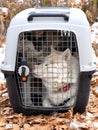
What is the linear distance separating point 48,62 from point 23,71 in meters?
0.18

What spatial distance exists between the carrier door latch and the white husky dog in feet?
0.24

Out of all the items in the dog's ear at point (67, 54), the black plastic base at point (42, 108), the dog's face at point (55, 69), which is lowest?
the black plastic base at point (42, 108)

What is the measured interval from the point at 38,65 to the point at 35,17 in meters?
0.30

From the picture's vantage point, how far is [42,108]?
2.49 m

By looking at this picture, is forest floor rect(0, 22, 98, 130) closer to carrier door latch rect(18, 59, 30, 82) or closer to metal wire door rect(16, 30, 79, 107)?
metal wire door rect(16, 30, 79, 107)

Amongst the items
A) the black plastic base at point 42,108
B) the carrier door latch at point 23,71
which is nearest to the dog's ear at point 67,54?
the black plastic base at point 42,108

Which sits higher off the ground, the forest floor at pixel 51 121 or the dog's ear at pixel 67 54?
the dog's ear at pixel 67 54

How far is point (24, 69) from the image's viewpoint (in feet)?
7.81

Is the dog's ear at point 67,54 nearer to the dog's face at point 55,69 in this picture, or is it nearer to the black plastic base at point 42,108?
the dog's face at point 55,69

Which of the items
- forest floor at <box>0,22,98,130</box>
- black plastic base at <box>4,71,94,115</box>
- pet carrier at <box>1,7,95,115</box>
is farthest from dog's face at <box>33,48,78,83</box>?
forest floor at <box>0,22,98,130</box>

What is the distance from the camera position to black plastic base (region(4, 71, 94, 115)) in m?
2.42

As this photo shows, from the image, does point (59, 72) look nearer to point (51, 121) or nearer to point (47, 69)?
point (47, 69)

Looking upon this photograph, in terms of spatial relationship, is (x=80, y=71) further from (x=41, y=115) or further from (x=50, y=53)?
(x=41, y=115)

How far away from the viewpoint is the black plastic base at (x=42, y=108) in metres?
2.42
